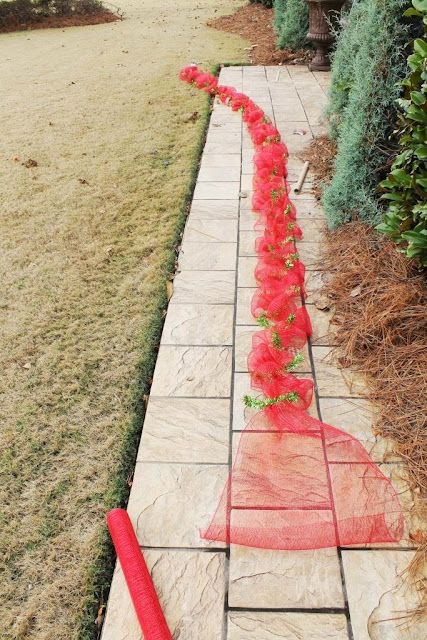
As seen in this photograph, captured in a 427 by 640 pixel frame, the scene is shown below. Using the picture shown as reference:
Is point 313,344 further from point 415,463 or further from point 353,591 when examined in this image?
point 353,591

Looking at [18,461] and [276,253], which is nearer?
[18,461]

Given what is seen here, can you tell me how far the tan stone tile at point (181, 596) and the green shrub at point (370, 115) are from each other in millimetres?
2559

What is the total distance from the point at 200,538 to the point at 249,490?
27 cm

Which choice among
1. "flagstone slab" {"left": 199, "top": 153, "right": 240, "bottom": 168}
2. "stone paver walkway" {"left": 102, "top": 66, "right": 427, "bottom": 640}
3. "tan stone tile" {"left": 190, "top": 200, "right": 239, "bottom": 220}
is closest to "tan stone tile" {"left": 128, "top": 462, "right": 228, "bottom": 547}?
"stone paver walkway" {"left": 102, "top": 66, "right": 427, "bottom": 640}

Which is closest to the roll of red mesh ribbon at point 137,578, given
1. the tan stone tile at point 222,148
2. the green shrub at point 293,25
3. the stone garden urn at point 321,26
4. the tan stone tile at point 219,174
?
the tan stone tile at point 219,174

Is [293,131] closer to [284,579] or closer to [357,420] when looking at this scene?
[357,420]

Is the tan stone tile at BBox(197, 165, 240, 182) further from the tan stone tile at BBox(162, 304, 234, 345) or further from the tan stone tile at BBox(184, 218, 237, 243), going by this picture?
the tan stone tile at BBox(162, 304, 234, 345)

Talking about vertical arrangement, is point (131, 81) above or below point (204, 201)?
above

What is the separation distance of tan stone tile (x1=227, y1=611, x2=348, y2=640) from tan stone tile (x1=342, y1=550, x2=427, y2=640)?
7 centimetres

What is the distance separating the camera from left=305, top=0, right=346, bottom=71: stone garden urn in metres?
7.19

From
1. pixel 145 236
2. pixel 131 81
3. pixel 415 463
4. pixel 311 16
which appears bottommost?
pixel 415 463

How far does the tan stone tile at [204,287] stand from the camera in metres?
3.21

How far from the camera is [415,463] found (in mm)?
2139

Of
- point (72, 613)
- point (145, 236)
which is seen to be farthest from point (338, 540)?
point (145, 236)
